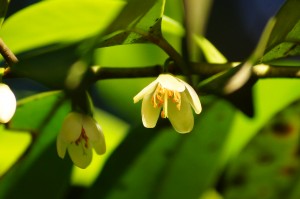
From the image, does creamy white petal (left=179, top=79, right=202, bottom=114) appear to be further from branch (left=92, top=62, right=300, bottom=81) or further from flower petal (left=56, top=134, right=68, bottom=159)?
flower petal (left=56, top=134, right=68, bottom=159)

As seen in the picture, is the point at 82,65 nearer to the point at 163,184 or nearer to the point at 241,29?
the point at 163,184

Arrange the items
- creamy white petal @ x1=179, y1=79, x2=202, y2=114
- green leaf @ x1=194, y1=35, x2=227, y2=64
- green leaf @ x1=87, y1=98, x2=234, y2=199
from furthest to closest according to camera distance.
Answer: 1. green leaf @ x1=87, y1=98, x2=234, y2=199
2. green leaf @ x1=194, y1=35, x2=227, y2=64
3. creamy white petal @ x1=179, y1=79, x2=202, y2=114

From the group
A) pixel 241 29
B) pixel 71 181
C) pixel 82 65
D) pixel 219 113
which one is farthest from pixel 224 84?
pixel 241 29

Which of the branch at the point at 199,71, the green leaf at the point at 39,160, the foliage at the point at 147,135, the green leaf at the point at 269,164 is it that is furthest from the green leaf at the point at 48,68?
the green leaf at the point at 269,164

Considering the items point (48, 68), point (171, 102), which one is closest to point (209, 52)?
point (171, 102)

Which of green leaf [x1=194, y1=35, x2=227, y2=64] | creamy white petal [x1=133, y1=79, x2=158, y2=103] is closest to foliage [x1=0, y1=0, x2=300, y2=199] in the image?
green leaf [x1=194, y1=35, x2=227, y2=64]

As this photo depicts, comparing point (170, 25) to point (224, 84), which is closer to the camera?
point (224, 84)

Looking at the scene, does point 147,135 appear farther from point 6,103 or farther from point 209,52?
point 6,103
